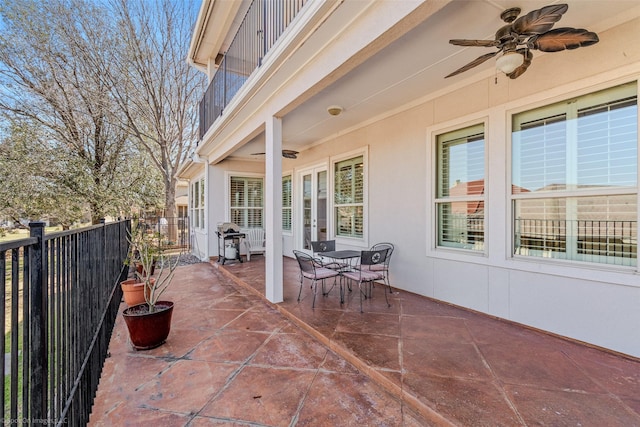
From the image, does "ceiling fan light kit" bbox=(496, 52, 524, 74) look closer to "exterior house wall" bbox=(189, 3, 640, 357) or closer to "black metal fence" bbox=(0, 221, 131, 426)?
"exterior house wall" bbox=(189, 3, 640, 357)

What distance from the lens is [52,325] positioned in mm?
1446

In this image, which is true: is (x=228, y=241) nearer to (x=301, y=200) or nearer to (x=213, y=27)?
(x=301, y=200)

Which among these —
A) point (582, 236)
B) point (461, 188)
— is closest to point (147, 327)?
point (461, 188)

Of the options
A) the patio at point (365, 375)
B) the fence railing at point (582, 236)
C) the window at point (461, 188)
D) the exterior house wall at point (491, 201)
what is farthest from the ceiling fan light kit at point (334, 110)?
the patio at point (365, 375)

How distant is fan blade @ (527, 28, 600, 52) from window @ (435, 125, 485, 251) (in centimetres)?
147

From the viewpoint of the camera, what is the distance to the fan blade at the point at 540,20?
1954mm

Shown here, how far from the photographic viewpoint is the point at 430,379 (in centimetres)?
226

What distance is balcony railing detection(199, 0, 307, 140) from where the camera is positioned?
3.45 meters

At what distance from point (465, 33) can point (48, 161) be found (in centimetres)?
1066

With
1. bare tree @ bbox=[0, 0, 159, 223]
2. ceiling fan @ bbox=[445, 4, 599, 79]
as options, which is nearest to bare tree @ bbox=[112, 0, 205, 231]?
bare tree @ bbox=[0, 0, 159, 223]

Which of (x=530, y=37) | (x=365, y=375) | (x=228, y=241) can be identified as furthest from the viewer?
(x=228, y=241)

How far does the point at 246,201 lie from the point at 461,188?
20.4 feet

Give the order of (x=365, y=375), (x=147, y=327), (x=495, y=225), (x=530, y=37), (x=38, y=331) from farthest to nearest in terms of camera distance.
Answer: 1. (x=495, y=225)
2. (x=147, y=327)
3. (x=365, y=375)
4. (x=530, y=37)
5. (x=38, y=331)

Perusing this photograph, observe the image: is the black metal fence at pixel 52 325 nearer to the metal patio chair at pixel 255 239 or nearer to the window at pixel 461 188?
the window at pixel 461 188
